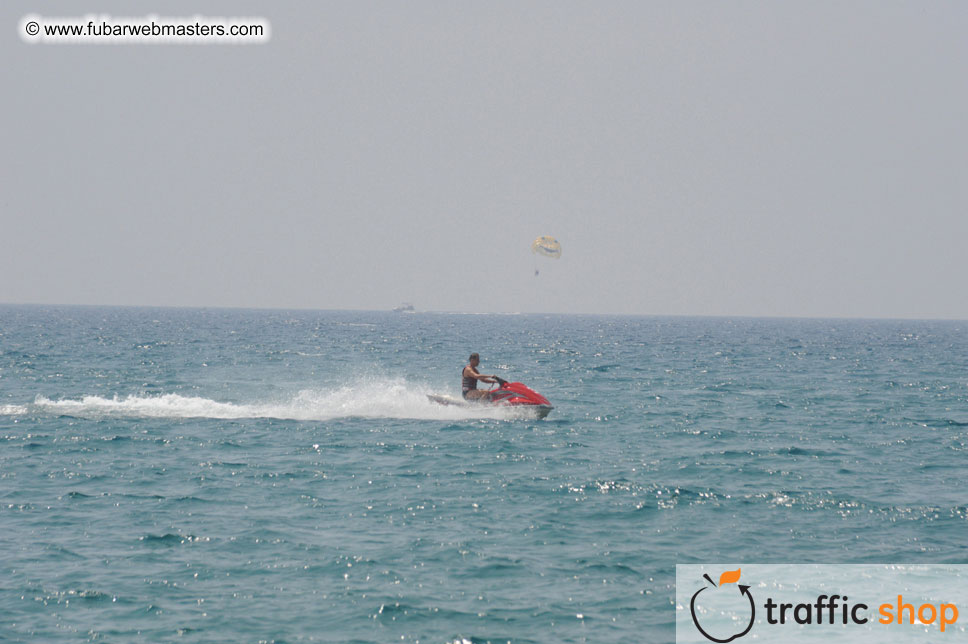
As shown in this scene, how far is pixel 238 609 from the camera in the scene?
1057 cm

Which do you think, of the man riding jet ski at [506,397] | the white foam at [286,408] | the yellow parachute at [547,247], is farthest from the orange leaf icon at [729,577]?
the yellow parachute at [547,247]

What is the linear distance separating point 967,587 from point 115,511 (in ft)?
43.8

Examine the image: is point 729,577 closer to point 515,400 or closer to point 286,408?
point 515,400

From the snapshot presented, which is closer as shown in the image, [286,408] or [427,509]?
[427,509]

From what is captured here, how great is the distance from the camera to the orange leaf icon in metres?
11.7

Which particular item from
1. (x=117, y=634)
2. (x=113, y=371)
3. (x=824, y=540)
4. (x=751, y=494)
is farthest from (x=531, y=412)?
(x=113, y=371)

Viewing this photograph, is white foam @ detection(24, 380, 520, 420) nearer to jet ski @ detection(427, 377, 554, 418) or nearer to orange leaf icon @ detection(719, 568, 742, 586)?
jet ski @ detection(427, 377, 554, 418)

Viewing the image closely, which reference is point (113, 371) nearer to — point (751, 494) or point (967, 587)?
point (751, 494)

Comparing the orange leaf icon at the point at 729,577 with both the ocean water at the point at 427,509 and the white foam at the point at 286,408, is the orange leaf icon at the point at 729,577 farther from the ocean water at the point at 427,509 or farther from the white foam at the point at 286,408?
the white foam at the point at 286,408

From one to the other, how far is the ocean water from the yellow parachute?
21786mm

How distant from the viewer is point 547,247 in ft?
179

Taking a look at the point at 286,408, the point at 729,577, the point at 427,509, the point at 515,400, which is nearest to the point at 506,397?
the point at 515,400

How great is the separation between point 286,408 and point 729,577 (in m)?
19.9

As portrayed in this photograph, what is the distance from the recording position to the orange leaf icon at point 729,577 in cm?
1173
